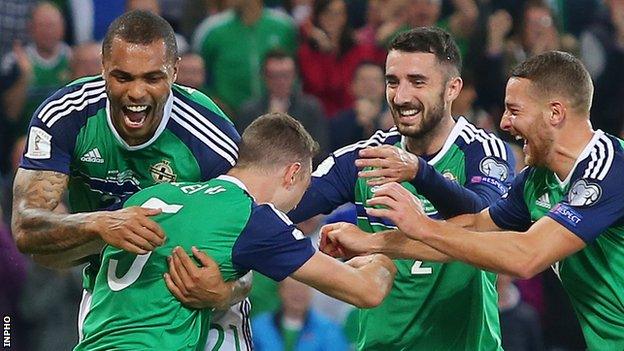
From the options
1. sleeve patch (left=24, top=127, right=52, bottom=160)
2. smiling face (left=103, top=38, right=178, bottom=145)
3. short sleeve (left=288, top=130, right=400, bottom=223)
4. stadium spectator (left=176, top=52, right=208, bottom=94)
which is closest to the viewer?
smiling face (left=103, top=38, right=178, bottom=145)

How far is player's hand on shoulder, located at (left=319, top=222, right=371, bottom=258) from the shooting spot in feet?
21.6

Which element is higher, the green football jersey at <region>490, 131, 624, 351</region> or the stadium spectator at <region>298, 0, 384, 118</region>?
the green football jersey at <region>490, 131, 624, 351</region>

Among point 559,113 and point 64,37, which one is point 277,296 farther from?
point 559,113

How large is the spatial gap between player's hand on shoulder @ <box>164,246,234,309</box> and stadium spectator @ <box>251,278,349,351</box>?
4093 mm

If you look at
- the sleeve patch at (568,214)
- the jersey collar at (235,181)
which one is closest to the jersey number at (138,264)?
the jersey collar at (235,181)

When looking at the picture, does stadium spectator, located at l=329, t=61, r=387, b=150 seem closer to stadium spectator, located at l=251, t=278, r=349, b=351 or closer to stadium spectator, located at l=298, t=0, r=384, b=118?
stadium spectator, located at l=298, t=0, r=384, b=118

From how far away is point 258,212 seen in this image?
5781 millimetres

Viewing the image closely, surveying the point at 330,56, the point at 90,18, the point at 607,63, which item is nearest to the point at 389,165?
the point at 330,56

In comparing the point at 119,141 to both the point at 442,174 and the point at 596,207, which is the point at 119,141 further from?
the point at 596,207

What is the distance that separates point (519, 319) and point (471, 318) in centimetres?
364

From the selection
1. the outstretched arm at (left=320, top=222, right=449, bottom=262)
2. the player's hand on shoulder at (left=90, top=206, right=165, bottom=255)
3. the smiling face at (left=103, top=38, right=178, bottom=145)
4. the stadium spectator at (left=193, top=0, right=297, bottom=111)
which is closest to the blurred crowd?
the stadium spectator at (left=193, top=0, right=297, bottom=111)

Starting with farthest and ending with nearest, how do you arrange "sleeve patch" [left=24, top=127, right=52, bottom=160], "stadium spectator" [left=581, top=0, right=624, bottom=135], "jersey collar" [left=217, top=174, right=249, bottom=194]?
1. "stadium spectator" [left=581, top=0, right=624, bottom=135]
2. "sleeve patch" [left=24, top=127, right=52, bottom=160]
3. "jersey collar" [left=217, top=174, right=249, bottom=194]

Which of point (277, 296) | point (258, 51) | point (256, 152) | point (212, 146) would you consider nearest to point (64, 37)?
point (258, 51)

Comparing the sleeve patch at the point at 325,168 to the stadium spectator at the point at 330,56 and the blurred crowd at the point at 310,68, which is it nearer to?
the blurred crowd at the point at 310,68
